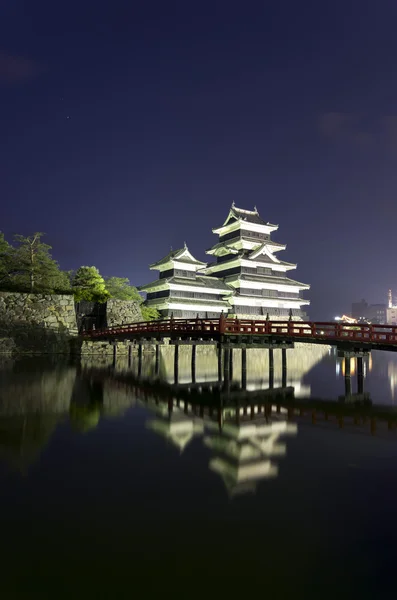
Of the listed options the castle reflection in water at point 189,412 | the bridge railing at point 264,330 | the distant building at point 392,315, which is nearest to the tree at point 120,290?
the bridge railing at point 264,330

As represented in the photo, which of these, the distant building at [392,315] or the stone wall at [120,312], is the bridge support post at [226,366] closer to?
the stone wall at [120,312]

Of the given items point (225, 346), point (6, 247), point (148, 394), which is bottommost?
point (148, 394)

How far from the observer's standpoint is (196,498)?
557 centimetres

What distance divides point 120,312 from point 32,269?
8.85m

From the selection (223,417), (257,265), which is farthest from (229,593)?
(257,265)

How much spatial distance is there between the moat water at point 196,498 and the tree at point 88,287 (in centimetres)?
2550

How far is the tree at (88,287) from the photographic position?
36.9 metres

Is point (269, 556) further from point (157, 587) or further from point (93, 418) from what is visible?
point (93, 418)

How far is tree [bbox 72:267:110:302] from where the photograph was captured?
3691 centimetres

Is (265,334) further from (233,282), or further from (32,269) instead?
(233,282)

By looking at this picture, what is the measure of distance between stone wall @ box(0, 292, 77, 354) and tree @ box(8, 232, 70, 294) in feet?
8.88

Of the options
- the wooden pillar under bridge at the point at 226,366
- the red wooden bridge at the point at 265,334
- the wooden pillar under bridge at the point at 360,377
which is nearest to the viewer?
the red wooden bridge at the point at 265,334

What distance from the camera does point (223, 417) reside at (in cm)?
1091

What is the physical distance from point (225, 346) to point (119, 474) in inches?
498
